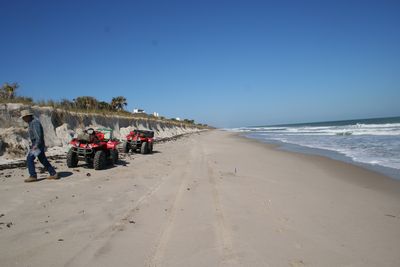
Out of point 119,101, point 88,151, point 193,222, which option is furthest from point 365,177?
point 119,101

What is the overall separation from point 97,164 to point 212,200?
4.30 metres

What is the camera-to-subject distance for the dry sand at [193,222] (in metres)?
3.33

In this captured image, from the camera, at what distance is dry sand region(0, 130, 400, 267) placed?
10.9 feet

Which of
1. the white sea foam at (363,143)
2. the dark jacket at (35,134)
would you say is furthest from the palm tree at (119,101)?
the dark jacket at (35,134)

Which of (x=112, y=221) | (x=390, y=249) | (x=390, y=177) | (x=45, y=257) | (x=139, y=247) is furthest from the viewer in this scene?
(x=390, y=177)

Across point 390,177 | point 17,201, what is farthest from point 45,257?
point 390,177

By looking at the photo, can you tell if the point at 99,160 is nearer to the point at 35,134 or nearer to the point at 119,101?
the point at 35,134

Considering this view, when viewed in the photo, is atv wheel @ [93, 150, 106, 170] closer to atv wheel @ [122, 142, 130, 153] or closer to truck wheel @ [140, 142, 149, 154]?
truck wheel @ [140, 142, 149, 154]

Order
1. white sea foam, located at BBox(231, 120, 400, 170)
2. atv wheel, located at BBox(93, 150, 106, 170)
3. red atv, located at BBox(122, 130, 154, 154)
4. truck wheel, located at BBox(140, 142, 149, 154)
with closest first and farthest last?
atv wheel, located at BBox(93, 150, 106, 170) < white sea foam, located at BBox(231, 120, 400, 170) < truck wheel, located at BBox(140, 142, 149, 154) < red atv, located at BBox(122, 130, 154, 154)

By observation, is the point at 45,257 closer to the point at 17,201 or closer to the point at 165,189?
the point at 17,201

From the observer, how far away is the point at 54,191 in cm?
589

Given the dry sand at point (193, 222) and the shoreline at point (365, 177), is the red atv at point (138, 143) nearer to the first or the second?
the dry sand at point (193, 222)

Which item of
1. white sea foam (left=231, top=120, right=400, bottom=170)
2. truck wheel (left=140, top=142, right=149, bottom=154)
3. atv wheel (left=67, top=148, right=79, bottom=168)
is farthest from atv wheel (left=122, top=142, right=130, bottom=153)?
white sea foam (left=231, top=120, right=400, bottom=170)

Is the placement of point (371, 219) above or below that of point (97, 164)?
below
